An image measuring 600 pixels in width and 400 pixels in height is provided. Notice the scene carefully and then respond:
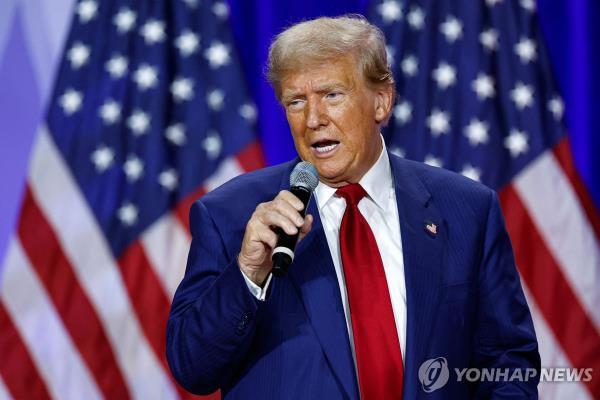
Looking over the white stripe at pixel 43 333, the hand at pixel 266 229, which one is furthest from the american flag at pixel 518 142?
the hand at pixel 266 229

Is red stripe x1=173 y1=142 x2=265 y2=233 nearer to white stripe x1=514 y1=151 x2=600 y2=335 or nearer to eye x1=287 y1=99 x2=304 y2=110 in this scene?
white stripe x1=514 y1=151 x2=600 y2=335

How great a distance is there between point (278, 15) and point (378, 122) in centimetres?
149

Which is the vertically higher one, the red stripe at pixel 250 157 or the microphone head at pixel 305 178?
the microphone head at pixel 305 178

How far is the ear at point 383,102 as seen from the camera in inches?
78.0

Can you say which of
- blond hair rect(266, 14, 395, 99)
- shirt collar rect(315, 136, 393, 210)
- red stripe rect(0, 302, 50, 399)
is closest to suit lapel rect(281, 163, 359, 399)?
shirt collar rect(315, 136, 393, 210)

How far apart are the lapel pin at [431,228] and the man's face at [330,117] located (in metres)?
0.19

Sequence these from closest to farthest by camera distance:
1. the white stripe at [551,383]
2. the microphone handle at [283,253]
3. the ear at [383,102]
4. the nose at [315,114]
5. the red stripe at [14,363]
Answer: the microphone handle at [283,253] < the nose at [315,114] < the ear at [383,102] < the red stripe at [14,363] < the white stripe at [551,383]

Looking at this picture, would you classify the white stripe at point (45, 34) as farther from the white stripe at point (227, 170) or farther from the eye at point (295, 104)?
the eye at point (295, 104)

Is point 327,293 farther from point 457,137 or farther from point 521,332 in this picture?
point 457,137

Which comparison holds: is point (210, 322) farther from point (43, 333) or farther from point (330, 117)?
point (43, 333)

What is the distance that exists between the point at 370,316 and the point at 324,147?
37cm

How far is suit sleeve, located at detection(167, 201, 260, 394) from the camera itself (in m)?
1.57

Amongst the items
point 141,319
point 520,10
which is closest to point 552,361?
point 520,10

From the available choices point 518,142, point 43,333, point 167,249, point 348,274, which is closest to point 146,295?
point 167,249
